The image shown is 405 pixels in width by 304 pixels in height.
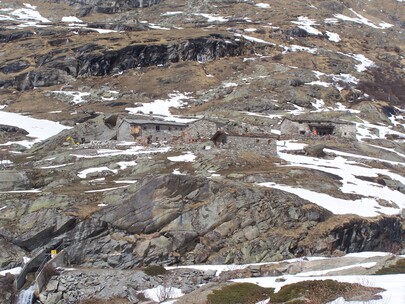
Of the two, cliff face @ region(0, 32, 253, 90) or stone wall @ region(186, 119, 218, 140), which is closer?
stone wall @ region(186, 119, 218, 140)

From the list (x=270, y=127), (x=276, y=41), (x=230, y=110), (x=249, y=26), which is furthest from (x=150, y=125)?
(x=249, y=26)

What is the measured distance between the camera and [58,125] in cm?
11112

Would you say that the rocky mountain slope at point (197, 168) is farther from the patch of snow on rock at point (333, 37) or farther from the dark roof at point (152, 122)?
the patch of snow on rock at point (333, 37)

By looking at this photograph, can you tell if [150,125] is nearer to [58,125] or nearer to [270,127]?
[270,127]

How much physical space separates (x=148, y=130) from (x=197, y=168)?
29.8m

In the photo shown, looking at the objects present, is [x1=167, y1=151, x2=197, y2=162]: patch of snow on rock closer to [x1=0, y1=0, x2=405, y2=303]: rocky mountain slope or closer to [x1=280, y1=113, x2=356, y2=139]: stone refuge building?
[x1=0, y1=0, x2=405, y2=303]: rocky mountain slope

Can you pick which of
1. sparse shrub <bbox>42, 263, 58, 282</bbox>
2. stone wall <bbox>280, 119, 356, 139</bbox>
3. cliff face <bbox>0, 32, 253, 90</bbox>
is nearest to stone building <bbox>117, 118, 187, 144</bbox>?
stone wall <bbox>280, 119, 356, 139</bbox>

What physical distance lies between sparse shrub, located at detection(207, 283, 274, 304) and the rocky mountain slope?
11.7 meters

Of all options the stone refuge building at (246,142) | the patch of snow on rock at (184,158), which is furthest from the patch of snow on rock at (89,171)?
the stone refuge building at (246,142)

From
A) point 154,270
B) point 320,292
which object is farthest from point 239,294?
point 154,270

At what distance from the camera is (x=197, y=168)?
5334 cm

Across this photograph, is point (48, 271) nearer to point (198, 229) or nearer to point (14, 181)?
point (198, 229)

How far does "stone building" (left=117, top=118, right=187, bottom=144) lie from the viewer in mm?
80375

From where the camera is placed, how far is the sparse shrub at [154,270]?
106ft
